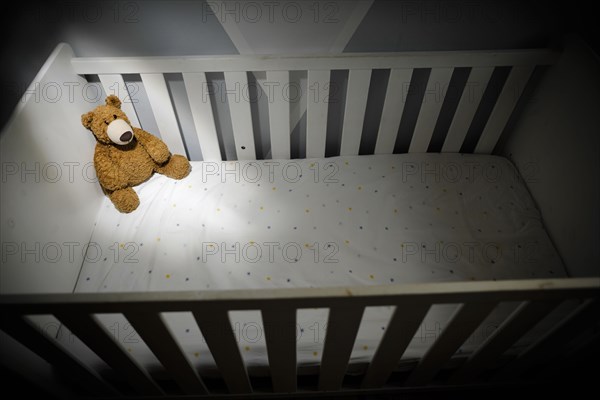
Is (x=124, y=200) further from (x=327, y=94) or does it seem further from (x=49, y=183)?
(x=327, y=94)

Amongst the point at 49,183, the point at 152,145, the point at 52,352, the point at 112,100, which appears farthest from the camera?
the point at 152,145

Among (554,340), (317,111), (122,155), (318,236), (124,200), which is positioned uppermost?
(317,111)

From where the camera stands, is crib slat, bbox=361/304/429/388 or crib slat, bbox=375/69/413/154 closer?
crib slat, bbox=361/304/429/388

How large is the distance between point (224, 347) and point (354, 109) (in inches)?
34.7

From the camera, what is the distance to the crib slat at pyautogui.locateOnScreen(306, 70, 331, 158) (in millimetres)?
1171

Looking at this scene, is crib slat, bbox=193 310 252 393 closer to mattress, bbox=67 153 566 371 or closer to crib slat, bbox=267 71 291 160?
mattress, bbox=67 153 566 371

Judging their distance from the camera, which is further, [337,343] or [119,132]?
[119,132]

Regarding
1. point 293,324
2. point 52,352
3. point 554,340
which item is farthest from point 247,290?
point 554,340

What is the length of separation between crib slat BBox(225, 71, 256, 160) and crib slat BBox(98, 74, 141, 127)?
13.6 inches

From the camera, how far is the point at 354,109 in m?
1.26

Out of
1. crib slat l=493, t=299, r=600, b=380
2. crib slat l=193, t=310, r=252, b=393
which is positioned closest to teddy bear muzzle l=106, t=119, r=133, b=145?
crib slat l=193, t=310, r=252, b=393

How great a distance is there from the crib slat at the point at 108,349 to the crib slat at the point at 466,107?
4.18ft

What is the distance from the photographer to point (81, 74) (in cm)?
116

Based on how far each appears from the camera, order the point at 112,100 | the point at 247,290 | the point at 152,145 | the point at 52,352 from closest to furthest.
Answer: the point at 247,290, the point at 52,352, the point at 112,100, the point at 152,145
